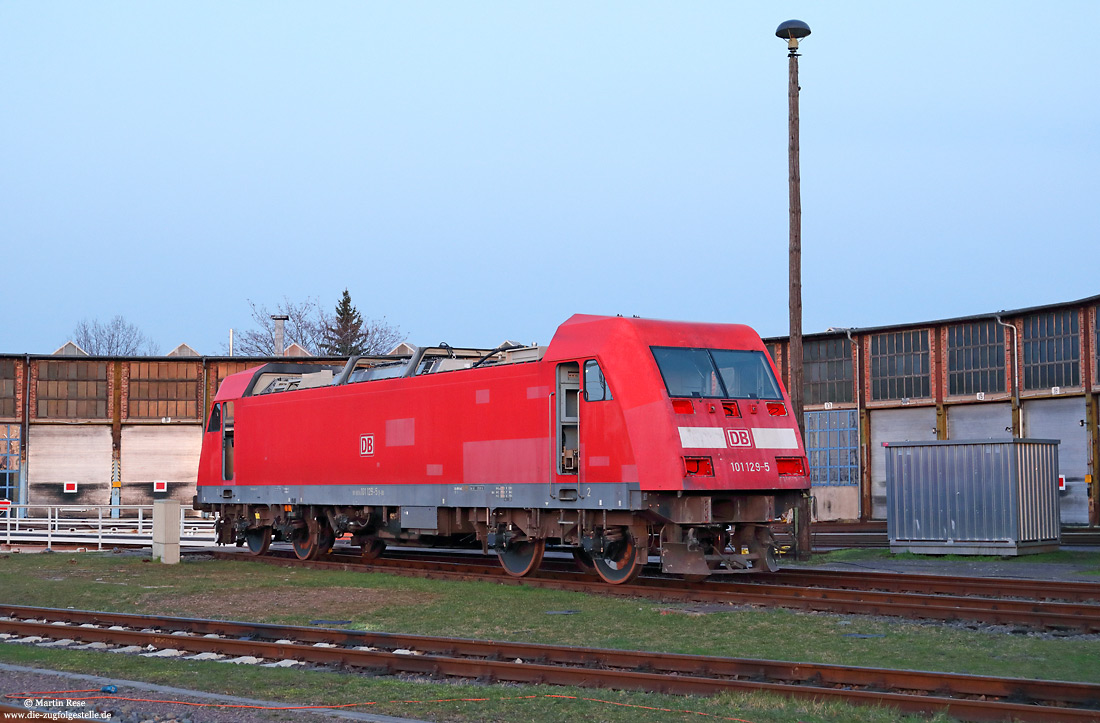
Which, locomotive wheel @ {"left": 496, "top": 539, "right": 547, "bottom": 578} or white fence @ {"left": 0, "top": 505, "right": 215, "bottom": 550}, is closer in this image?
locomotive wheel @ {"left": 496, "top": 539, "right": 547, "bottom": 578}

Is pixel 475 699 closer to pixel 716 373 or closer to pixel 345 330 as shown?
pixel 716 373

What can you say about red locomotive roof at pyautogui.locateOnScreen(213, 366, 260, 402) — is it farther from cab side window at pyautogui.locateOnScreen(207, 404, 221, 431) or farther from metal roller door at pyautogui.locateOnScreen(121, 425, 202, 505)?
metal roller door at pyautogui.locateOnScreen(121, 425, 202, 505)

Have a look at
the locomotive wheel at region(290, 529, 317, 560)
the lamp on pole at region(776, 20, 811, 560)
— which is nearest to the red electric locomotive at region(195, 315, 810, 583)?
the locomotive wheel at region(290, 529, 317, 560)

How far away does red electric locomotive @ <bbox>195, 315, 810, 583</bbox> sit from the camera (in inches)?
627

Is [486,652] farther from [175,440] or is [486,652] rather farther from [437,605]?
[175,440]

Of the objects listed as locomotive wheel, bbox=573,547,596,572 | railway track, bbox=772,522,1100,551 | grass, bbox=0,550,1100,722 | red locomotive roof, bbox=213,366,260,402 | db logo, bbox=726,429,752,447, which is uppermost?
red locomotive roof, bbox=213,366,260,402

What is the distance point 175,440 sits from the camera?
158ft

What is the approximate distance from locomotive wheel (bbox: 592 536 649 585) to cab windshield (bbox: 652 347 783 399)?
2365 millimetres

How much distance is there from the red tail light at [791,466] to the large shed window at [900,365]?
25.2 m

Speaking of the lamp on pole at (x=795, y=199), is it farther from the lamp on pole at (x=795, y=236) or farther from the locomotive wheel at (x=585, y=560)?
the locomotive wheel at (x=585, y=560)

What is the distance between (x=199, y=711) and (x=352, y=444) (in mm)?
13606

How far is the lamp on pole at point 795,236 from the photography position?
21.9 meters

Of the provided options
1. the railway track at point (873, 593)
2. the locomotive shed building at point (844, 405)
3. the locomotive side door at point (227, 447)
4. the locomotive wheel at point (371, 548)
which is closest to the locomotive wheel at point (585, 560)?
A: the railway track at point (873, 593)

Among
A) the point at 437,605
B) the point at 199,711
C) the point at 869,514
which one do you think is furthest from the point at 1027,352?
the point at 199,711
